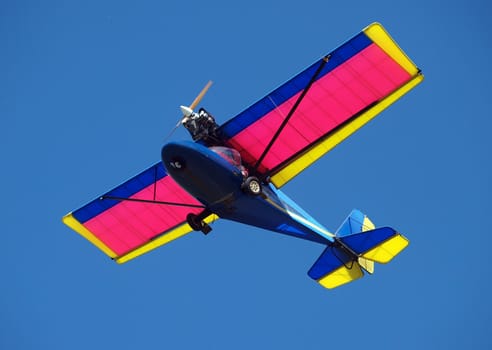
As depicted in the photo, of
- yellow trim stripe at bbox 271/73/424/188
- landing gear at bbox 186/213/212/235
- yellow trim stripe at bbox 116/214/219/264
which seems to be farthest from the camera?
yellow trim stripe at bbox 116/214/219/264

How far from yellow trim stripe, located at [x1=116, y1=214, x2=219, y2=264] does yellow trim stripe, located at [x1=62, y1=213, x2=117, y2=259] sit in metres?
0.42

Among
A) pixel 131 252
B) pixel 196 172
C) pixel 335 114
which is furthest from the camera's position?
pixel 131 252

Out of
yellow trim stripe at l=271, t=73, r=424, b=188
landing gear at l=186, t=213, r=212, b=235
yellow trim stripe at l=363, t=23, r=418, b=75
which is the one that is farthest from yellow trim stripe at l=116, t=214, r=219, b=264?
yellow trim stripe at l=363, t=23, r=418, b=75

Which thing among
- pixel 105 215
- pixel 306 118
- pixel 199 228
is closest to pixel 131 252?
pixel 105 215

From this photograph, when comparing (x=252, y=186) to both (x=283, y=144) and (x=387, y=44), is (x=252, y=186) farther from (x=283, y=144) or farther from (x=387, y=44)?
(x=387, y=44)

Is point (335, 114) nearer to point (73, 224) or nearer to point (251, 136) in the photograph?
point (251, 136)

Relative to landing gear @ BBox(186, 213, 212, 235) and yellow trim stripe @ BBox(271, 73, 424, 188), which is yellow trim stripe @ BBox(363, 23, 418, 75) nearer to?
yellow trim stripe @ BBox(271, 73, 424, 188)

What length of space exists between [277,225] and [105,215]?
5904 millimetres

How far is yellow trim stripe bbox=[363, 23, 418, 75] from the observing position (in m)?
19.7

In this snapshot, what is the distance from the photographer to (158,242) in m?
24.7

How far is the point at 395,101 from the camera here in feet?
66.8

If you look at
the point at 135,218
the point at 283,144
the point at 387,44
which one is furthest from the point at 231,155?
the point at 135,218

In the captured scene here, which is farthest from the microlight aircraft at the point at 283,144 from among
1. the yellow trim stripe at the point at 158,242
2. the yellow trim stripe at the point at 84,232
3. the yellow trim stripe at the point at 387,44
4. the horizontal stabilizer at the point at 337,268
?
the yellow trim stripe at the point at 84,232

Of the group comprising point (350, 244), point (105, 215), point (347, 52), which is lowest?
point (350, 244)
